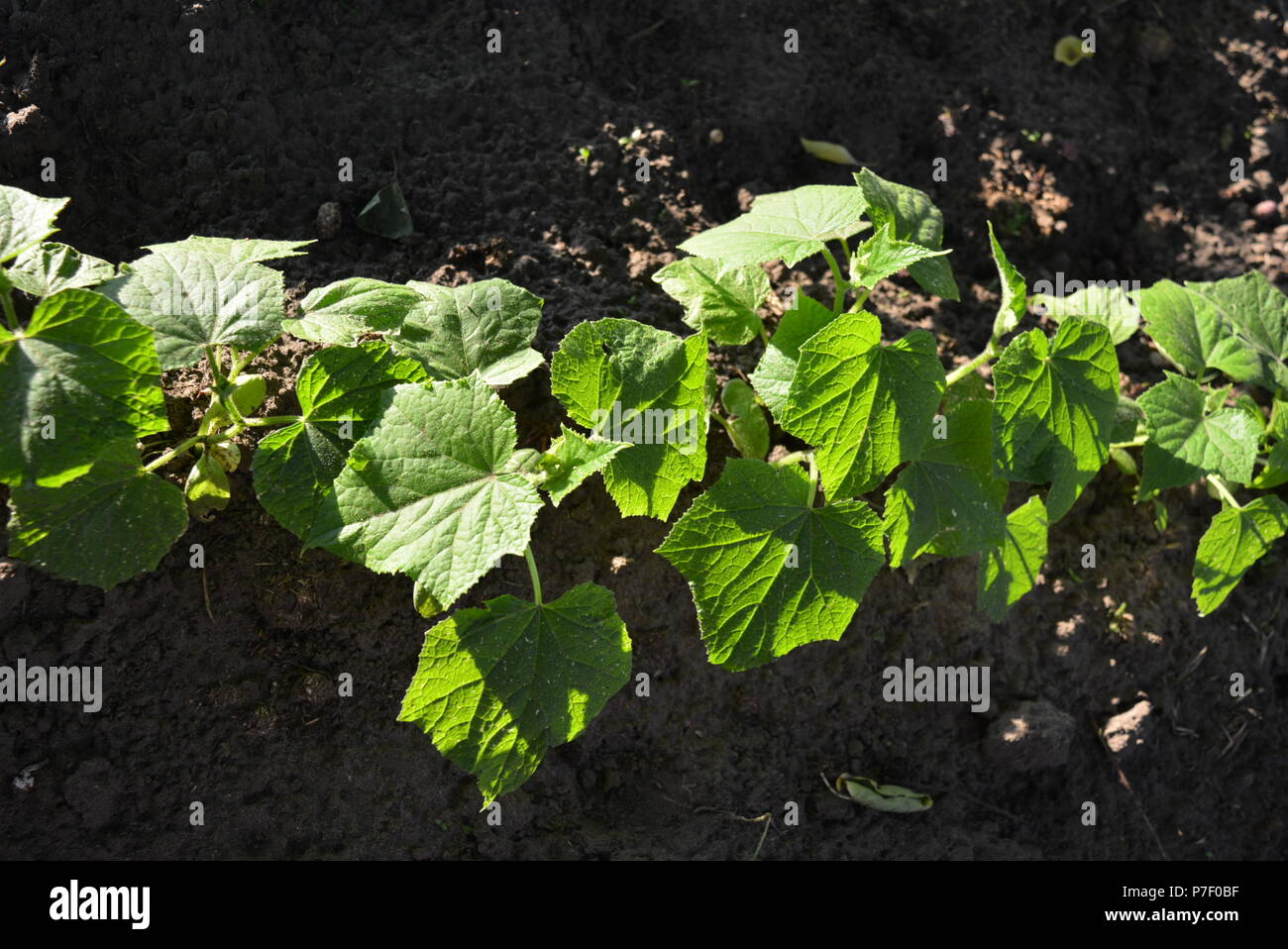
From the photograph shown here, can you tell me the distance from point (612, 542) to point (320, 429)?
2.42 ft

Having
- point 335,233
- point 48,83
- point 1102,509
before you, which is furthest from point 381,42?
point 1102,509

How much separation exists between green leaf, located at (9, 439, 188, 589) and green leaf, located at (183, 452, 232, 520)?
0.07 meters

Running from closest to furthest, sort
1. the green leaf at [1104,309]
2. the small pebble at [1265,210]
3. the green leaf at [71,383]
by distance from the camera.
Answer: the green leaf at [71,383], the green leaf at [1104,309], the small pebble at [1265,210]

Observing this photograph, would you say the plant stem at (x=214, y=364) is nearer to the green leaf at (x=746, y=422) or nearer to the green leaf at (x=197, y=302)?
the green leaf at (x=197, y=302)

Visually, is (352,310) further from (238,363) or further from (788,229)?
(788,229)

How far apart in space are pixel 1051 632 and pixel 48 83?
2.85m

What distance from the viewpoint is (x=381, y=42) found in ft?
9.14

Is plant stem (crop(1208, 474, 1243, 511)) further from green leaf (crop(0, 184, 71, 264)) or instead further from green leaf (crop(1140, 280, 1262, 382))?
green leaf (crop(0, 184, 71, 264))

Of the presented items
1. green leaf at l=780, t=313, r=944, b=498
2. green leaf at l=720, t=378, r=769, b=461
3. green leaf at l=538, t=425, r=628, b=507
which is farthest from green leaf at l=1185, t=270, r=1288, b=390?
green leaf at l=538, t=425, r=628, b=507

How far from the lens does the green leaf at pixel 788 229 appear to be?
2.14 m

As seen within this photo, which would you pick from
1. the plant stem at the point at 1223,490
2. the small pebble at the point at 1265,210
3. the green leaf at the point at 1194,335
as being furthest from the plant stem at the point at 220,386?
the small pebble at the point at 1265,210

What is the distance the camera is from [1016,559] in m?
2.42

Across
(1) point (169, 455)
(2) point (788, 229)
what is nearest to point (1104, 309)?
(2) point (788, 229)

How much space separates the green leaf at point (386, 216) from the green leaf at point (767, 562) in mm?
1111
